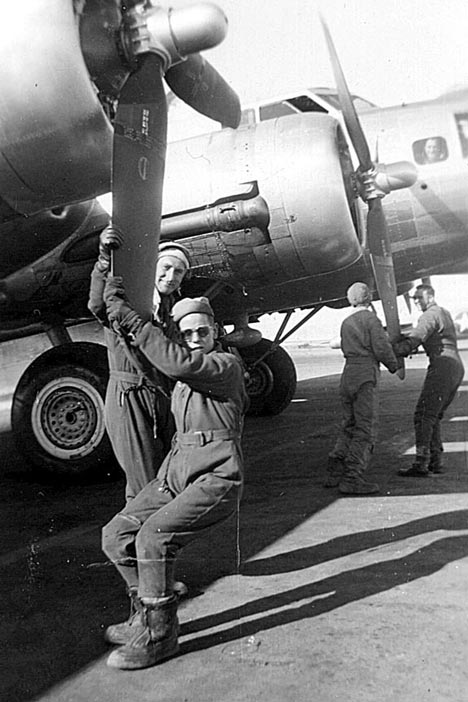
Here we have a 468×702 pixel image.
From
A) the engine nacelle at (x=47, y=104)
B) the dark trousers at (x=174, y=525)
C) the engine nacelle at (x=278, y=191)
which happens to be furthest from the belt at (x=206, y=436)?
the engine nacelle at (x=278, y=191)

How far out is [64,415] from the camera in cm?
665

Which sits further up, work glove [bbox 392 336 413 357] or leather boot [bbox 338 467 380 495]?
work glove [bbox 392 336 413 357]

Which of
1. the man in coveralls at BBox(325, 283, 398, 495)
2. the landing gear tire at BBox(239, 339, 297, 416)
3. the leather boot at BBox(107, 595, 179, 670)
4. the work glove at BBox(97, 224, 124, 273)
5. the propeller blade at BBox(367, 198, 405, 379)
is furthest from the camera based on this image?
the landing gear tire at BBox(239, 339, 297, 416)

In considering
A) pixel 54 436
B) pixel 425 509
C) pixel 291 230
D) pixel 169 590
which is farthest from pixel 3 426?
pixel 169 590

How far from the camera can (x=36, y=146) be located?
4.00 m

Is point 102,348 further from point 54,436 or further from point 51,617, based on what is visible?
point 51,617

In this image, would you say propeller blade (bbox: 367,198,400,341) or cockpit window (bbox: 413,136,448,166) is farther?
cockpit window (bbox: 413,136,448,166)

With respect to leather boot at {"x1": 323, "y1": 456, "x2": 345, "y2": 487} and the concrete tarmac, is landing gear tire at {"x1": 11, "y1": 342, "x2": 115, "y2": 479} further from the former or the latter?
leather boot at {"x1": 323, "y1": 456, "x2": 345, "y2": 487}

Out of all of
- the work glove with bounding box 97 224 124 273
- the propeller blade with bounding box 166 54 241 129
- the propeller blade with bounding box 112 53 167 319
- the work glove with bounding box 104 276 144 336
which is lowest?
the work glove with bounding box 104 276 144 336

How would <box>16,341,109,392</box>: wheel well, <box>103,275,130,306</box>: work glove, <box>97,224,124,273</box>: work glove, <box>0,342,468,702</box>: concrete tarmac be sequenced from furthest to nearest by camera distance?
<box>16,341,109,392</box>: wheel well → <box>97,224,124,273</box>: work glove → <box>103,275,130,306</box>: work glove → <box>0,342,468,702</box>: concrete tarmac

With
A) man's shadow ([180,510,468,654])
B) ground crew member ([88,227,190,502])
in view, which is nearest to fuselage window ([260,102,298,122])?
ground crew member ([88,227,190,502])

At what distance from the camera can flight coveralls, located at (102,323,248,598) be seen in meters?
3.08

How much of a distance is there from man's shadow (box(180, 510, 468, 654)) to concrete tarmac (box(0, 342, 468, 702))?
0.01 meters

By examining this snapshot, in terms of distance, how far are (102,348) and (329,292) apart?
2.82 meters
